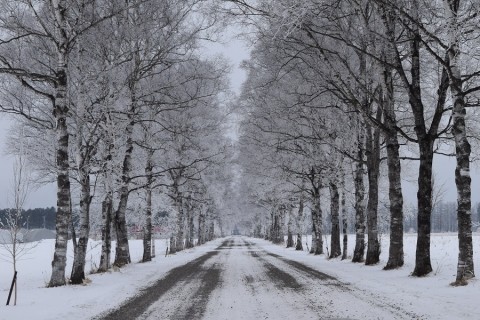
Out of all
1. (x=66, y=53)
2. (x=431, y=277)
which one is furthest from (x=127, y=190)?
(x=431, y=277)

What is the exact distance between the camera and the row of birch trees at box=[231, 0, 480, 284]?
9898 millimetres

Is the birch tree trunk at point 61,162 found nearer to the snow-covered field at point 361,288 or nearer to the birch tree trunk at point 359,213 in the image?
the snow-covered field at point 361,288

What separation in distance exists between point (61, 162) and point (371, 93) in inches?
327

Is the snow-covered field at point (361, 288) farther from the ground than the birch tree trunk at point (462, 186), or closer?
closer

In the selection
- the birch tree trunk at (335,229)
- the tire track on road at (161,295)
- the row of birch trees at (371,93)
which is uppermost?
the row of birch trees at (371,93)

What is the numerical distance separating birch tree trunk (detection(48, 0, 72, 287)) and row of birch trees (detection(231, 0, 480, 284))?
4.42 metres

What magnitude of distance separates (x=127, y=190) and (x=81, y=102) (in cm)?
669

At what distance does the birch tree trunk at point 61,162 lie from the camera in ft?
36.0

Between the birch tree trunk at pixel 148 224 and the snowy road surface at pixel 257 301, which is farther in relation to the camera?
the birch tree trunk at pixel 148 224

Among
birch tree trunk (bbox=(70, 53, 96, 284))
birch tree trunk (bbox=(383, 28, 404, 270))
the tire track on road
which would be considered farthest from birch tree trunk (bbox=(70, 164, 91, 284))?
birch tree trunk (bbox=(383, 28, 404, 270))

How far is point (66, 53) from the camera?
37.6 feet

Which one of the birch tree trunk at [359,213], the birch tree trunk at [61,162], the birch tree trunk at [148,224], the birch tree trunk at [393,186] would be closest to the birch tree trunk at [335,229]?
the birch tree trunk at [359,213]

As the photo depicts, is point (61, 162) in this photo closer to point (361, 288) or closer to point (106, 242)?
point (106, 242)

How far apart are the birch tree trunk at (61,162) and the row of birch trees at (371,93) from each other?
4416 millimetres
